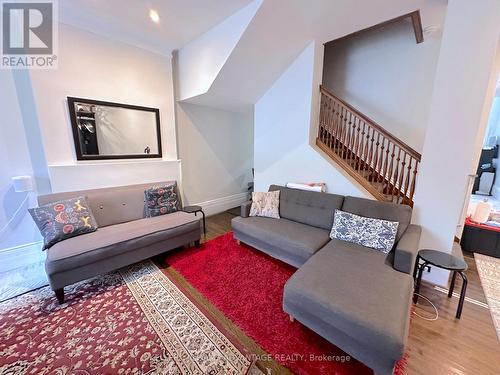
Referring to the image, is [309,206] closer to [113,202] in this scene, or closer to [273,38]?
[273,38]

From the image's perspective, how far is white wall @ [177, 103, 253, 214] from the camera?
3713mm

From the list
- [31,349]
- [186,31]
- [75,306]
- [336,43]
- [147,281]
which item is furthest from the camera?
[336,43]

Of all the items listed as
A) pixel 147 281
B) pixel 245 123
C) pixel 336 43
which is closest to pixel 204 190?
pixel 245 123

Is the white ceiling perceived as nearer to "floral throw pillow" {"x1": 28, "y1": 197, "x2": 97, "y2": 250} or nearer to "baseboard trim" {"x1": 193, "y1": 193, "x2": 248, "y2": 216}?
"floral throw pillow" {"x1": 28, "y1": 197, "x2": 97, "y2": 250}

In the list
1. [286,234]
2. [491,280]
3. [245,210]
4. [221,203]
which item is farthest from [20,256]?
[491,280]

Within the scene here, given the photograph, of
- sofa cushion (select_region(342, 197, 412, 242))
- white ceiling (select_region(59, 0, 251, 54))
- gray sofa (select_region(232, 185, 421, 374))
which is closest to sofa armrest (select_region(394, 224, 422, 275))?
gray sofa (select_region(232, 185, 421, 374))

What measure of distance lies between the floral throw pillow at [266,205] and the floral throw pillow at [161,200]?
1156mm

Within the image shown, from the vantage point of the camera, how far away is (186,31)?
272 cm

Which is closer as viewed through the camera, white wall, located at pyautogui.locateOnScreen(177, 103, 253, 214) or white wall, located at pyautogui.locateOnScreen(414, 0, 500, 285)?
white wall, located at pyautogui.locateOnScreen(414, 0, 500, 285)

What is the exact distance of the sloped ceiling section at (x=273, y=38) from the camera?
2143 mm

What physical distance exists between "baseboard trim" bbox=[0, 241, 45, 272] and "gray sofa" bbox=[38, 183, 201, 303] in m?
0.67

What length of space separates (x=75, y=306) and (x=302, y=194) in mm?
2683

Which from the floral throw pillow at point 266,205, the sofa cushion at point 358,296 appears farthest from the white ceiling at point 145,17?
the sofa cushion at point 358,296

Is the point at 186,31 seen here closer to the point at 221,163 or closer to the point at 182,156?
the point at 182,156
